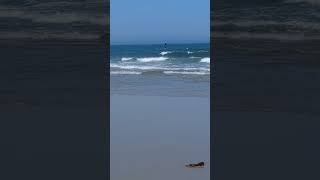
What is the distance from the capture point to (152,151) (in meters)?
2.91

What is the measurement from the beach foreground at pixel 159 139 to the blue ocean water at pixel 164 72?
50.6 inches

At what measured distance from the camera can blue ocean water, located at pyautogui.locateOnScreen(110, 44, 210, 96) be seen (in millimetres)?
6602

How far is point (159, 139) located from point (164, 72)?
627 centimetres

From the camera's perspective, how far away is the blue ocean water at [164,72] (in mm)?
6602
